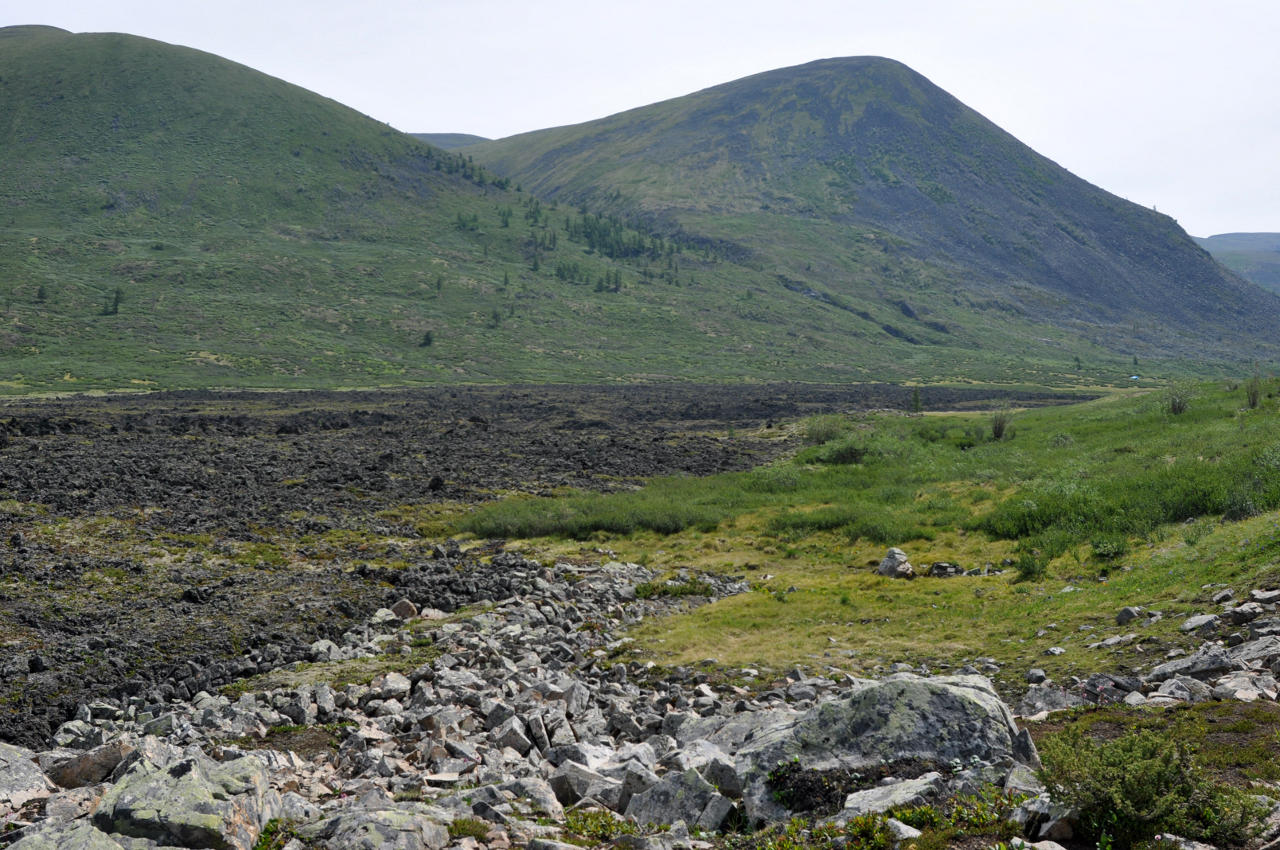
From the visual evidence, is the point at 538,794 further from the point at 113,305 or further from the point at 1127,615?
the point at 113,305

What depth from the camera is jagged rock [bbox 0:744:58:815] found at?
8.27 meters

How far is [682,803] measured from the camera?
8.02 meters

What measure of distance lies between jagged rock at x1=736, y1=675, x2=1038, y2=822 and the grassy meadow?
4616 millimetres

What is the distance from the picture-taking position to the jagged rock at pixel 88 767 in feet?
29.8

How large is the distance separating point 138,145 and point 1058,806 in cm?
19384

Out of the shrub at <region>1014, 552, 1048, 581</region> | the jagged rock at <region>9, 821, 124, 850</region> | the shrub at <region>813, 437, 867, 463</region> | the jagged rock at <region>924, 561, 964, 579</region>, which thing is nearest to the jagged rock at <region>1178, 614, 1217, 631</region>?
the shrub at <region>1014, 552, 1048, 581</region>

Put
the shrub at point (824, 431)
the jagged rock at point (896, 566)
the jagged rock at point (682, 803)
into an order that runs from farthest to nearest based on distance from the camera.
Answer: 1. the shrub at point (824, 431)
2. the jagged rock at point (896, 566)
3. the jagged rock at point (682, 803)

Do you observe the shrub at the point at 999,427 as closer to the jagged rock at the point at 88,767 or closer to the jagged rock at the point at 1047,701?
the jagged rock at the point at 1047,701

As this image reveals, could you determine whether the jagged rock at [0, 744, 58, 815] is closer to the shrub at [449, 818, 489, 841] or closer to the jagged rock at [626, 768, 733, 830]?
the shrub at [449, 818, 489, 841]

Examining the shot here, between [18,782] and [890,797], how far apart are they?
8.86m

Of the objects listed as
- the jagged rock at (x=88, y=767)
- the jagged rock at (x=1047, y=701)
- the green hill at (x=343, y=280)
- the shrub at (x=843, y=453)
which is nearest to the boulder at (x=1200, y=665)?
the jagged rock at (x=1047, y=701)

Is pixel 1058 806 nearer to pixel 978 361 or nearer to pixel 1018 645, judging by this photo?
pixel 1018 645

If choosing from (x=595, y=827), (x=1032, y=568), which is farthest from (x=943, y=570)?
(x=595, y=827)

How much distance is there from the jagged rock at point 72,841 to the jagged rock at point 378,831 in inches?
60.9
